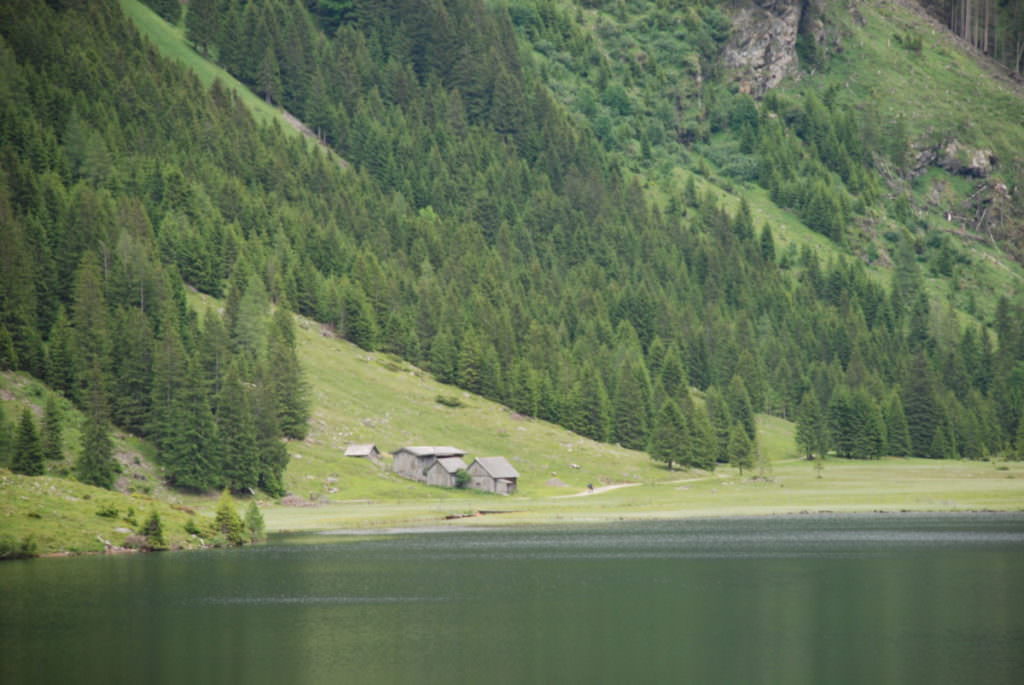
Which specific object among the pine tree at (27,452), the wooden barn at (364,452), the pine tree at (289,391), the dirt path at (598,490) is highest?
the pine tree at (289,391)

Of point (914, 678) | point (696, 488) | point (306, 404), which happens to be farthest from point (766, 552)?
point (306, 404)

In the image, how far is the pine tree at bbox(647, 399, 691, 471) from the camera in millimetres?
174500

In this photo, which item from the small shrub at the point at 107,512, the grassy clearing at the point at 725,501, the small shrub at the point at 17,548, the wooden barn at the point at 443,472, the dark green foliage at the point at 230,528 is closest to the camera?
the small shrub at the point at 17,548

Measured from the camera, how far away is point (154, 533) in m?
90.1

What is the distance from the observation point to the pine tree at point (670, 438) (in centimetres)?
17450

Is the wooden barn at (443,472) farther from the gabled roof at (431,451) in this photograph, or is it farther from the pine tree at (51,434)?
the pine tree at (51,434)

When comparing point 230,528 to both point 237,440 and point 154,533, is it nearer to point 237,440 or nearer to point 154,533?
point 154,533

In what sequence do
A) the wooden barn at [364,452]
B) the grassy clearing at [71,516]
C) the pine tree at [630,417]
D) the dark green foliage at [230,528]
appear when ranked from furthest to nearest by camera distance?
1. the pine tree at [630,417]
2. the wooden barn at [364,452]
3. the dark green foliage at [230,528]
4. the grassy clearing at [71,516]

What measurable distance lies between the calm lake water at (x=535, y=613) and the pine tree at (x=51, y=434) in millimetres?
37239

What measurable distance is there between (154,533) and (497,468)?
221ft

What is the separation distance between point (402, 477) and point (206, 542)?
5919 centimetres

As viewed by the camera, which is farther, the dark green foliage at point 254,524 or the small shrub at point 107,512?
the dark green foliage at point 254,524

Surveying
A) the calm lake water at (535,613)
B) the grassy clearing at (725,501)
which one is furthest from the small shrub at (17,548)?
the grassy clearing at (725,501)

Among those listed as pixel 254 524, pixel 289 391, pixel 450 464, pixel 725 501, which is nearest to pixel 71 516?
pixel 254 524
